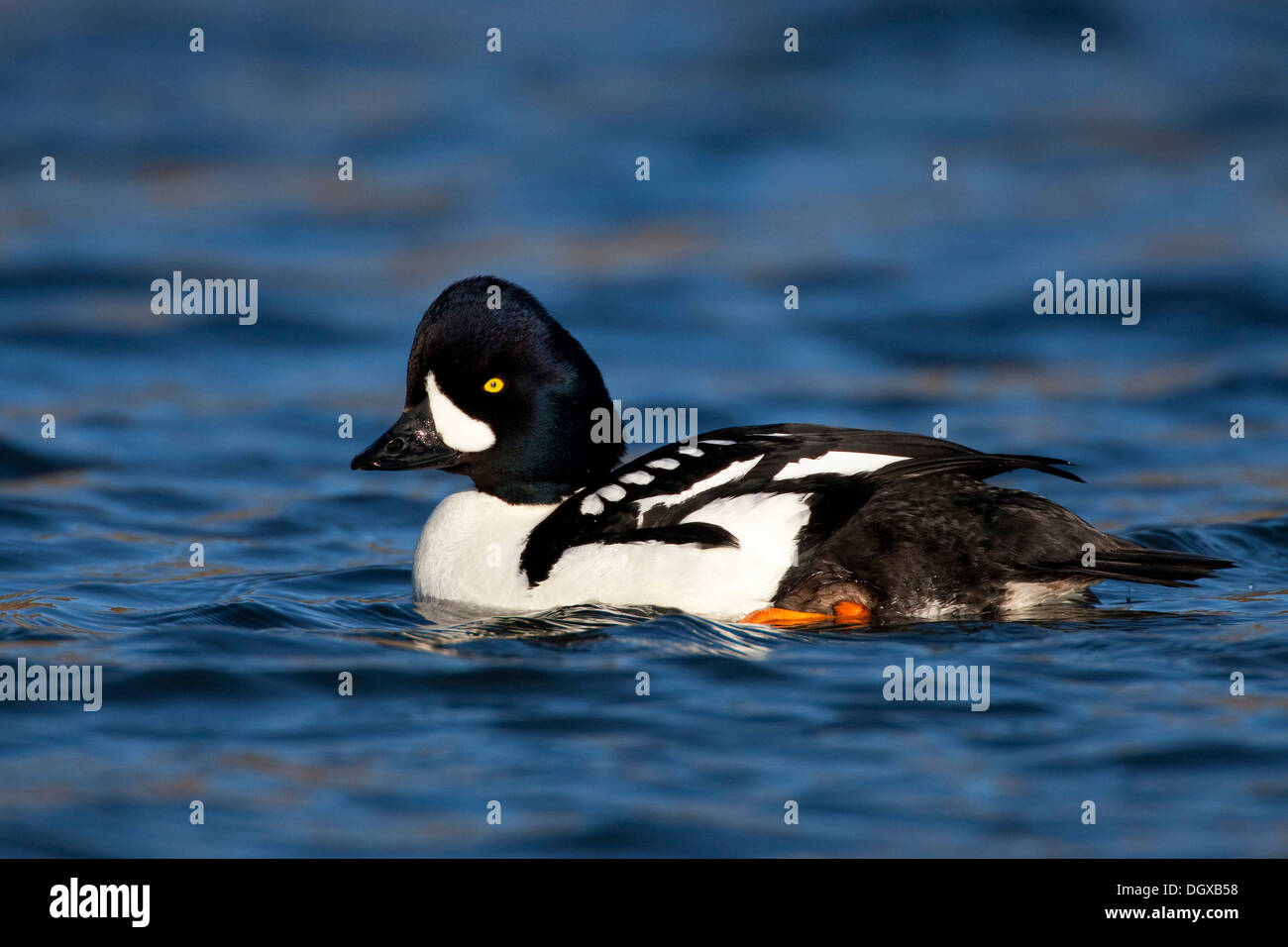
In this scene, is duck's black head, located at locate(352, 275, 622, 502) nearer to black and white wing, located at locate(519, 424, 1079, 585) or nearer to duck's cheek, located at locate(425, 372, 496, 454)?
duck's cheek, located at locate(425, 372, 496, 454)

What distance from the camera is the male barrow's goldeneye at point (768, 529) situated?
6496mm

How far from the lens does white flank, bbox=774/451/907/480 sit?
662 centimetres

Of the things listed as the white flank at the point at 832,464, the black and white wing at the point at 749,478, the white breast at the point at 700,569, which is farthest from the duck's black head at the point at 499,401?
the white flank at the point at 832,464

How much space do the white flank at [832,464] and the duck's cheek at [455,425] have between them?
Result: 1328 mm

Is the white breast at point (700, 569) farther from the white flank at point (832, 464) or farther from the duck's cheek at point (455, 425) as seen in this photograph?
the duck's cheek at point (455, 425)

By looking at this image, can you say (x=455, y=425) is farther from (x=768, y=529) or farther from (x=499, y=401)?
(x=768, y=529)

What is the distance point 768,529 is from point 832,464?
14.5 inches

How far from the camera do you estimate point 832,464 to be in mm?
6633

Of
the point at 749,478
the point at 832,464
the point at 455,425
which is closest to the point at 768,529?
the point at 749,478

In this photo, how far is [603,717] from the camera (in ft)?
18.9

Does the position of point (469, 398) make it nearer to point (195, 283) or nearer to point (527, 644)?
point (527, 644)

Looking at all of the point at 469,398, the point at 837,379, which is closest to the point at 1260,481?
the point at 837,379

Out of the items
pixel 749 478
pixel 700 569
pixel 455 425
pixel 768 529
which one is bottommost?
pixel 700 569
